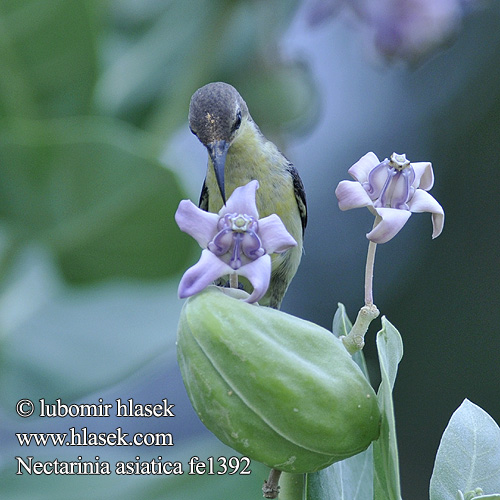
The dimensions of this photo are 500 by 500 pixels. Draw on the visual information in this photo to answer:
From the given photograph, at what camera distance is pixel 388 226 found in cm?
96

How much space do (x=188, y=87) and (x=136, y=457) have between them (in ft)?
2.66

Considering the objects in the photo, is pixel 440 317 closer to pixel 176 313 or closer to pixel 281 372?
pixel 176 313

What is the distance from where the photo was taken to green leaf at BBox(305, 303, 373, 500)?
3.34 feet

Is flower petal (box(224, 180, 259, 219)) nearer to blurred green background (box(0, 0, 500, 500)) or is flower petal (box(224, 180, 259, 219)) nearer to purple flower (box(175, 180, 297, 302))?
purple flower (box(175, 180, 297, 302))

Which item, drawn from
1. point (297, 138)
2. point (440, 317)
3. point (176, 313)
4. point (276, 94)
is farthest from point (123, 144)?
point (440, 317)

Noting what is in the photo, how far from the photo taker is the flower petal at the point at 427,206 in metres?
1.01

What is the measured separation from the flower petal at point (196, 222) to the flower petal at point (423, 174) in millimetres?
268

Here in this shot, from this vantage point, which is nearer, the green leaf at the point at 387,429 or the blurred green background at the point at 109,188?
the green leaf at the point at 387,429

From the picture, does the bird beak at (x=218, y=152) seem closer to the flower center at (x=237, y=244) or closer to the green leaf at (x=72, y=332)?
the green leaf at (x=72, y=332)

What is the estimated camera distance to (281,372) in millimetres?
883

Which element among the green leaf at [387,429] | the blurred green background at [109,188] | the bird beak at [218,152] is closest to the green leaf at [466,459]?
the green leaf at [387,429]

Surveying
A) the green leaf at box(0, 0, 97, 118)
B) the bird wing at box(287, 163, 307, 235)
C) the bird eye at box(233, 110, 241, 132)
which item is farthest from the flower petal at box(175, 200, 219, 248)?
the bird wing at box(287, 163, 307, 235)

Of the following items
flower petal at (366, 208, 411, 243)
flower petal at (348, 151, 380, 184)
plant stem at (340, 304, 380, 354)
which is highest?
flower petal at (348, 151, 380, 184)

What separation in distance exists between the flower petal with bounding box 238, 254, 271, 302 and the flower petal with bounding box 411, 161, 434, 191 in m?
0.24
